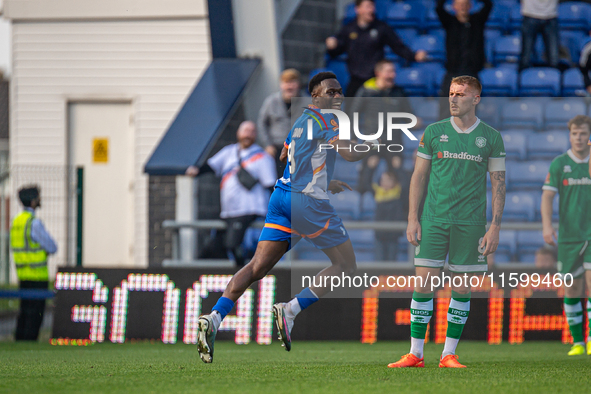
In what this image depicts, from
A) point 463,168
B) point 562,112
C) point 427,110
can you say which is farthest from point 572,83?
point 463,168

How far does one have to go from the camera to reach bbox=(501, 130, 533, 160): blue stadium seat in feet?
33.0

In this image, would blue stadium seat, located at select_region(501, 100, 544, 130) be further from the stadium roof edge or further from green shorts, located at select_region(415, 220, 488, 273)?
green shorts, located at select_region(415, 220, 488, 273)

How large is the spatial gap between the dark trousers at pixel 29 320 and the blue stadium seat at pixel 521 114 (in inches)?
259

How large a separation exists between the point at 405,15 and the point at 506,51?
1.92 m

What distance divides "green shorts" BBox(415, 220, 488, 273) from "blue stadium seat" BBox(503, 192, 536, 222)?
3.37m

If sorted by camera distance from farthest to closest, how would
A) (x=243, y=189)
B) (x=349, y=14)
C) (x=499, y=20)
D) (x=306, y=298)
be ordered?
1. (x=499, y=20)
2. (x=349, y=14)
3. (x=243, y=189)
4. (x=306, y=298)

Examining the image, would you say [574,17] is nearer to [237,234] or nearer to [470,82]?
[237,234]

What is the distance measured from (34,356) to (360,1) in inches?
281

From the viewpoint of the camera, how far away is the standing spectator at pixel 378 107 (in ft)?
26.2

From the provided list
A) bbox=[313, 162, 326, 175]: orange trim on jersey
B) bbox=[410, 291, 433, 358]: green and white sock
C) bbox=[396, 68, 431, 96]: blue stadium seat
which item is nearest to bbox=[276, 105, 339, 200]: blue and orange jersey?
bbox=[313, 162, 326, 175]: orange trim on jersey

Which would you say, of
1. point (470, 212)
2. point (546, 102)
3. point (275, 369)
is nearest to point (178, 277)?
point (275, 369)

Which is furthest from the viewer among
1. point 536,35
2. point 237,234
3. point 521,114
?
point 536,35

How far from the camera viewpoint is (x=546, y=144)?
1041cm

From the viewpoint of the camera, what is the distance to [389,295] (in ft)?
32.2
